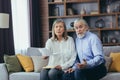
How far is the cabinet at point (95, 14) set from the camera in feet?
20.4

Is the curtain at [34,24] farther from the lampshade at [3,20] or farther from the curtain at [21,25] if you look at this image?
the lampshade at [3,20]

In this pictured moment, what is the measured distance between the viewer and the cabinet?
245 inches

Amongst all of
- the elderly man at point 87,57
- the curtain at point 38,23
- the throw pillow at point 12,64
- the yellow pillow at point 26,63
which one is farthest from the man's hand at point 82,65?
the curtain at point 38,23

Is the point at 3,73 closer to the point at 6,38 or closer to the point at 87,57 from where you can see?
the point at 6,38

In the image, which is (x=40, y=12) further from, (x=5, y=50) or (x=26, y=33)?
(x=5, y=50)

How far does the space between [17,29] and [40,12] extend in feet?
3.30

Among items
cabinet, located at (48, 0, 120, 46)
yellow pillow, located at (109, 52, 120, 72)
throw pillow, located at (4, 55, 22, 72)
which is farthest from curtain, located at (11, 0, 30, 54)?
yellow pillow, located at (109, 52, 120, 72)

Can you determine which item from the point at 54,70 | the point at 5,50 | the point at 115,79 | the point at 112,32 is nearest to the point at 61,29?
the point at 54,70

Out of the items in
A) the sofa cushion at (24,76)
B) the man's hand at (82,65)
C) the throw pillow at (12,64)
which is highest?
the man's hand at (82,65)

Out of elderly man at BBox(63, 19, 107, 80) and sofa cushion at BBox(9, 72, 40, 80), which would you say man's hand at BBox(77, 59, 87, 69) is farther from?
sofa cushion at BBox(9, 72, 40, 80)

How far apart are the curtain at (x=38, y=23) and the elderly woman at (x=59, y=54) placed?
2.48 meters

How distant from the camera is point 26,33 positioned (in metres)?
6.22

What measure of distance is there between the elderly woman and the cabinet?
2429 millimetres

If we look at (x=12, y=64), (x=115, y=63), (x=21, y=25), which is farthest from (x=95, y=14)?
(x=12, y=64)
